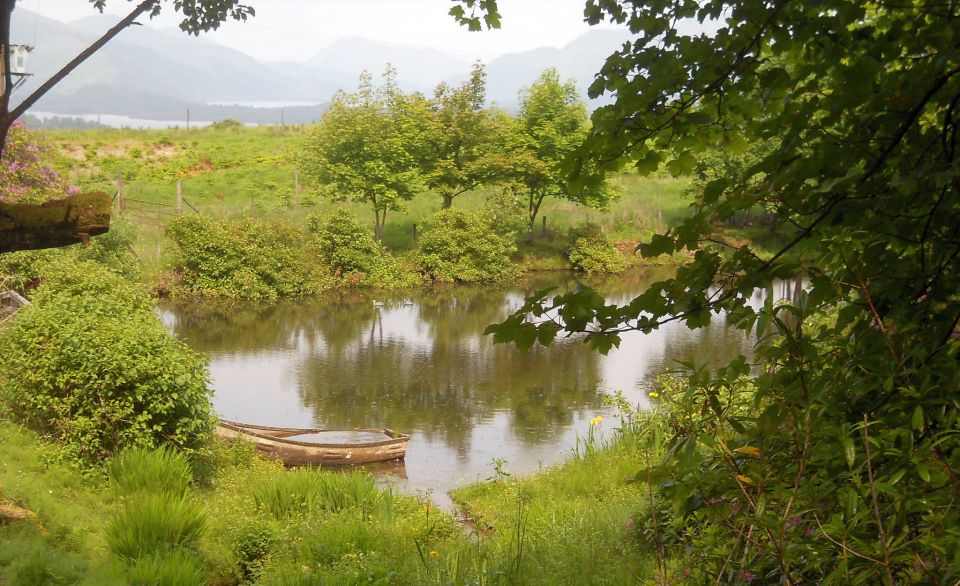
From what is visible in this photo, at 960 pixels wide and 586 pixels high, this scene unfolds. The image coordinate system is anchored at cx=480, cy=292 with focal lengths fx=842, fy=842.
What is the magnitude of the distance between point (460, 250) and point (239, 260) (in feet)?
25.2

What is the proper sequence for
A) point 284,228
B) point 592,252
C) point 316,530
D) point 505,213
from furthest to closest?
1. point 592,252
2. point 505,213
3. point 284,228
4. point 316,530

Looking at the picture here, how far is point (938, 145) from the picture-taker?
7.89 feet

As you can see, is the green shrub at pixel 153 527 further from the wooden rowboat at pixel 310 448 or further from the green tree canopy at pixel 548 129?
the green tree canopy at pixel 548 129

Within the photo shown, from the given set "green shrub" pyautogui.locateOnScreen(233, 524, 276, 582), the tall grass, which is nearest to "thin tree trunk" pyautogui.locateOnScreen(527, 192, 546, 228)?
the tall grass

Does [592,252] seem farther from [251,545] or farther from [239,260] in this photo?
[251,545]

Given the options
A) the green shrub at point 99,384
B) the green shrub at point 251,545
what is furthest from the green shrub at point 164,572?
the green shrub at point 99,384

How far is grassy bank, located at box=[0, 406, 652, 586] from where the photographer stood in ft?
17.7

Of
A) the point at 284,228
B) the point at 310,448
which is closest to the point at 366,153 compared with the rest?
the point at 284,228

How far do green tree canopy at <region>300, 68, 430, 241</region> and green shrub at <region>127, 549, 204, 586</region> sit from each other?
79.1ft

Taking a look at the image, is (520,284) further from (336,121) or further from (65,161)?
(65,161)

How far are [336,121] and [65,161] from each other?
1303 centimetres

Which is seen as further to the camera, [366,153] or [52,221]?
[366,153]

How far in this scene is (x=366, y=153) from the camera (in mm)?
30500

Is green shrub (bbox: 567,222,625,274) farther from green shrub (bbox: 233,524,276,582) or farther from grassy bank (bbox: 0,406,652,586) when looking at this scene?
green shrub (bbox: 233,524,276,582)
